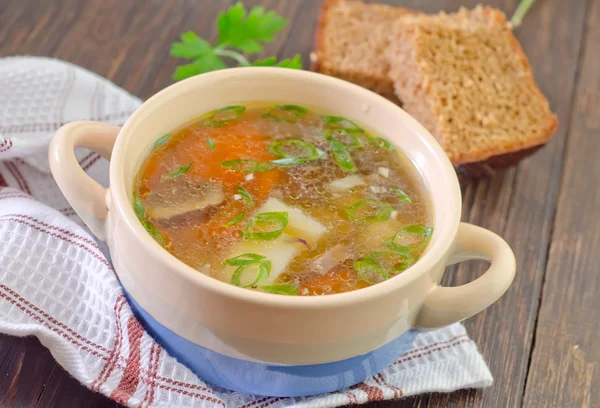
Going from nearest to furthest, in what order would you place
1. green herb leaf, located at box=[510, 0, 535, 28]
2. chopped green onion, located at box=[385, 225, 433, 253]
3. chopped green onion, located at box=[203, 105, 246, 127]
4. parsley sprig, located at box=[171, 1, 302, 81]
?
chopped green onion, located at box=[385, 225, 433, 253] < chopped green onion, located at box=[203, 105, 246, 127] < parsley sprig, located at box=[171, 1, 302, 81] < green herb leaf, located at box=[510, 0, 535, 28]

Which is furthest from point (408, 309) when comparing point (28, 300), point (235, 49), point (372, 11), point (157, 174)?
point (372, 11)

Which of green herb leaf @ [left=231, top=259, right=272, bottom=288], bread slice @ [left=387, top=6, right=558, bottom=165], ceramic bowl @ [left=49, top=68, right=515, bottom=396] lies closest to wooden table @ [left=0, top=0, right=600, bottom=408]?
bread slice @ [left=387, top=6, right=558, bottom=165]

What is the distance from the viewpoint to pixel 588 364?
1.64 m

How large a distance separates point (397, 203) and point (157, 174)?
49 centimetres

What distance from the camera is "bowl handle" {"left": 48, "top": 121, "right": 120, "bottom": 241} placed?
4.26ft

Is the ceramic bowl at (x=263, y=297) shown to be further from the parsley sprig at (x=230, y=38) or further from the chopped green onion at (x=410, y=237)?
the parsley sprig at (x=230, y=38)

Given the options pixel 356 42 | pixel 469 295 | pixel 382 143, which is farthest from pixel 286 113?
pixel 356 42

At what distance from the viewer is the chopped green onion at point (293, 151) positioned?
→ 1.51m

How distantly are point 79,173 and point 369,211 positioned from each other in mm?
558

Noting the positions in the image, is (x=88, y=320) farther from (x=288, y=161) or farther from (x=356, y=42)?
(x=356, y=42)

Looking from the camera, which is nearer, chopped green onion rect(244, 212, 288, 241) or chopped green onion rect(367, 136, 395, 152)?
chopped green onion rect(244, 212, 288, 241)

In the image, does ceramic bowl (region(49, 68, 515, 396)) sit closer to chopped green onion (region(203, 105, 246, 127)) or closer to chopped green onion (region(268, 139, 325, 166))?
chopped green onion (region(203, 105, 246, 127))

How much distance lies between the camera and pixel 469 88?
2.24 metres

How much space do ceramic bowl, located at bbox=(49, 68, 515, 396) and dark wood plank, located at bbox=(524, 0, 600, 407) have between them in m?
0.44
